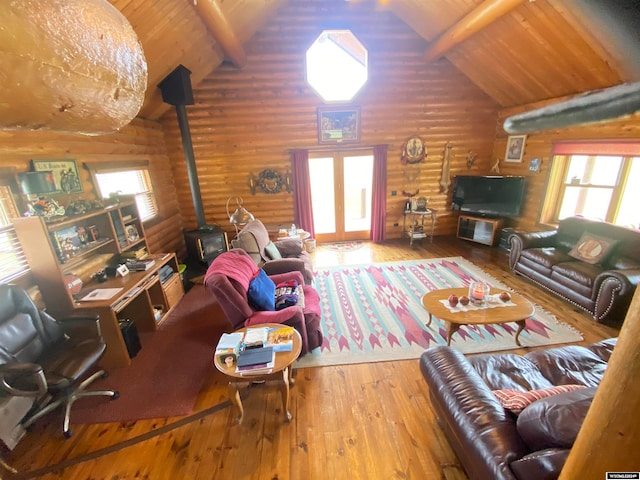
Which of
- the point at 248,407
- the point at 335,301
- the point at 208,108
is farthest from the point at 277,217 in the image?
the point at 248,407

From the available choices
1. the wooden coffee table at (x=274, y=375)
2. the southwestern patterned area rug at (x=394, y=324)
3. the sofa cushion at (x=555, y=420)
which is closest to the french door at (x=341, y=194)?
the southwestern patterned area rug at (x=394, y=324)

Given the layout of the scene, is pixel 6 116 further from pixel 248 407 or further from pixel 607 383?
pixel 248 407

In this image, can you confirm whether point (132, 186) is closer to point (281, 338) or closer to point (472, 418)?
point (281, 338)

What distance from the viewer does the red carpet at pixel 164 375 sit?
2.29 metres

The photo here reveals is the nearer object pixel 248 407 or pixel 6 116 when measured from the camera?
pixel 6 116

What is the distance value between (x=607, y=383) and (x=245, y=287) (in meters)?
2.36

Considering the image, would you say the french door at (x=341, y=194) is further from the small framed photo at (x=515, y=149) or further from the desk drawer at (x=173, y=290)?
the desk drawer at (x=173, y=290)

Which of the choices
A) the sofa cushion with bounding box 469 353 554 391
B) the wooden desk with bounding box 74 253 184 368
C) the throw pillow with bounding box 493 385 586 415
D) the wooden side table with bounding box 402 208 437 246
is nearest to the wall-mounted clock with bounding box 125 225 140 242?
the wooden desk with bounding box 74 253 184 368

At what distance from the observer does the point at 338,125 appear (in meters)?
5.35

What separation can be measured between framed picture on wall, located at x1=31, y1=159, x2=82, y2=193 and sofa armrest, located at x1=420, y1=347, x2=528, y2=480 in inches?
144

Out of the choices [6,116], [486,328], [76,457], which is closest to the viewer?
[6,116]

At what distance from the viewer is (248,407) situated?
90.8 inches

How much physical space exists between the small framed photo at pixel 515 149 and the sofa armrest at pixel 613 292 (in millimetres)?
2834

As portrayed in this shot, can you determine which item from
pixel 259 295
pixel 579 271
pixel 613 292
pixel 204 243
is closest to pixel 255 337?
pixel 259 295
